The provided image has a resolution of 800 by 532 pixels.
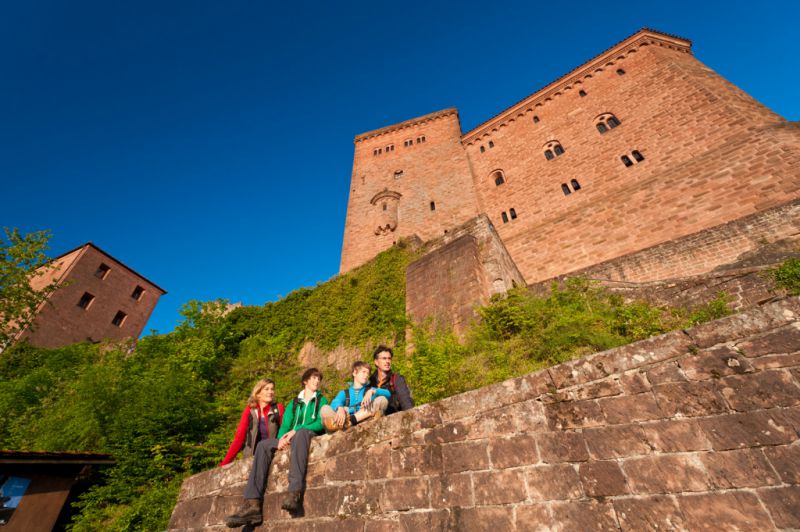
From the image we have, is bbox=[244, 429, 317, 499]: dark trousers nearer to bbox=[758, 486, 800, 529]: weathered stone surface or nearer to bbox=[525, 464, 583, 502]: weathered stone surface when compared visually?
bbox=[525, 464, 583, 502]: weathered stone surface

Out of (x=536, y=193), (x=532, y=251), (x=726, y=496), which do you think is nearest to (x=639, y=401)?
(x=726, y=496)

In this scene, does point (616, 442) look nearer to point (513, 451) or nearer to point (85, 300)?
point (513, 451)

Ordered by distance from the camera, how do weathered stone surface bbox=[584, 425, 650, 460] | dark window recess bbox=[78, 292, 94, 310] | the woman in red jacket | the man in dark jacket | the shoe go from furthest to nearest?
dark window recess bbox=[78, 292, 94, 310] → the woman in red jacket → the man in dark jacket → the shoe → weathered stone surface bbox=[584, 425, 650, 460]

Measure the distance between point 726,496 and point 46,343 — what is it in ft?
106

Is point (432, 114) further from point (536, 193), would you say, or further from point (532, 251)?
point (532, 251)

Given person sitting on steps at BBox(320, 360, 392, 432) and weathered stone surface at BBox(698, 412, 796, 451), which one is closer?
weathered stone surface at BBox(698, 412, 796, 451)

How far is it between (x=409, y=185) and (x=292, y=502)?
24.9m

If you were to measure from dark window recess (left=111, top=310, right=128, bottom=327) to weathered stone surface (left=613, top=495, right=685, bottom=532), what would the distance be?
116 feet

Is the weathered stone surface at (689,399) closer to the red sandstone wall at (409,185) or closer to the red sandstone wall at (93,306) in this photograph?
the red sandstone wall at (409,185)

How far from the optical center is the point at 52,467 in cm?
765

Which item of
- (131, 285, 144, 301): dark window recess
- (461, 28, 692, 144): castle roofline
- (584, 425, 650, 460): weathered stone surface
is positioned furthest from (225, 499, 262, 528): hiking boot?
(131, 285, 144, 301): dark window recess

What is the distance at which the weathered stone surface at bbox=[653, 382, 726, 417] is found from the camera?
2.13 meters

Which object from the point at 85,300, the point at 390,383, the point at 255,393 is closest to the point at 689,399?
the point at 390,383

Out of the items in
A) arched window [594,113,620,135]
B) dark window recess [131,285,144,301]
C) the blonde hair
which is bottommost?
the blonde hair
